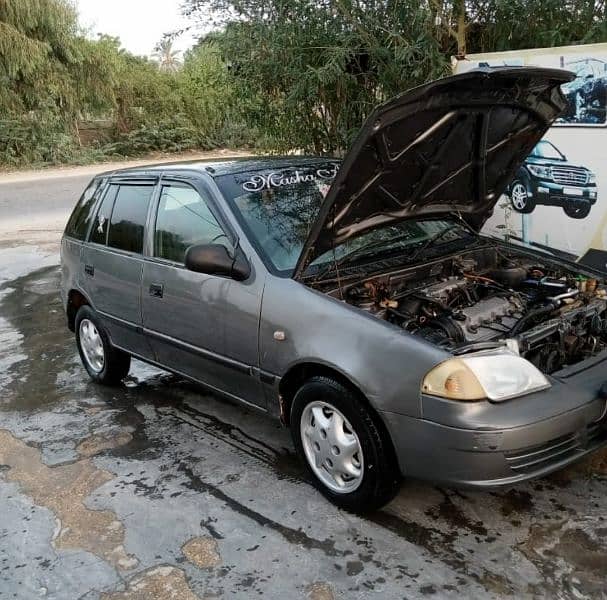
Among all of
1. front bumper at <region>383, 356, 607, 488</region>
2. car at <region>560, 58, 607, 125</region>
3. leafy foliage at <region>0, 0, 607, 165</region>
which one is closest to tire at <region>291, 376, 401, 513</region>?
front bumper at <region>383, 356, 607, 488</region>

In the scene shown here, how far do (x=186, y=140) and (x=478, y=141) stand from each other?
28.1 metres

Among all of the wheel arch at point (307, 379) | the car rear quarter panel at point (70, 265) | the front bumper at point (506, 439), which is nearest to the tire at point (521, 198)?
the front bumper at point (506, 439)

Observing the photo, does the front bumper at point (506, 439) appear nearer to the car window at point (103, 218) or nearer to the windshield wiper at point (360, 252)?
the windshield wiper at point (360, 252)

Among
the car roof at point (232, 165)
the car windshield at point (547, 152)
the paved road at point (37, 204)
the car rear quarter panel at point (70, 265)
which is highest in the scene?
the car roof at point (232, 165)

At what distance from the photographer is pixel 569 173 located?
546cm

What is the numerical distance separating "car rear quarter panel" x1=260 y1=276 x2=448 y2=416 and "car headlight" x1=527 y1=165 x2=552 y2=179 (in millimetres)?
3140

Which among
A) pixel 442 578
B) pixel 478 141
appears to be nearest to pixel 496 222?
pixel 478 141

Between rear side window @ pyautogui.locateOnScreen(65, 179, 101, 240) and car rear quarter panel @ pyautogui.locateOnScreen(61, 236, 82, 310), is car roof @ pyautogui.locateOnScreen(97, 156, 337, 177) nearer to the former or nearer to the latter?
rear side window @ pyautogui.locateOnScreen(65, 179, 101, 240)

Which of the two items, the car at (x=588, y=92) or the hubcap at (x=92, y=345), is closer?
the car at (x=588, y=92)

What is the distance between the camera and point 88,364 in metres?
5.46

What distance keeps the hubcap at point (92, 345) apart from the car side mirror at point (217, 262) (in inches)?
76.5

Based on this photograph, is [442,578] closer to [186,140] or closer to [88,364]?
[88,364]

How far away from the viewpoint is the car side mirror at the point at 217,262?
3.58 meters

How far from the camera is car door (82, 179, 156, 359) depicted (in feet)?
15.0
